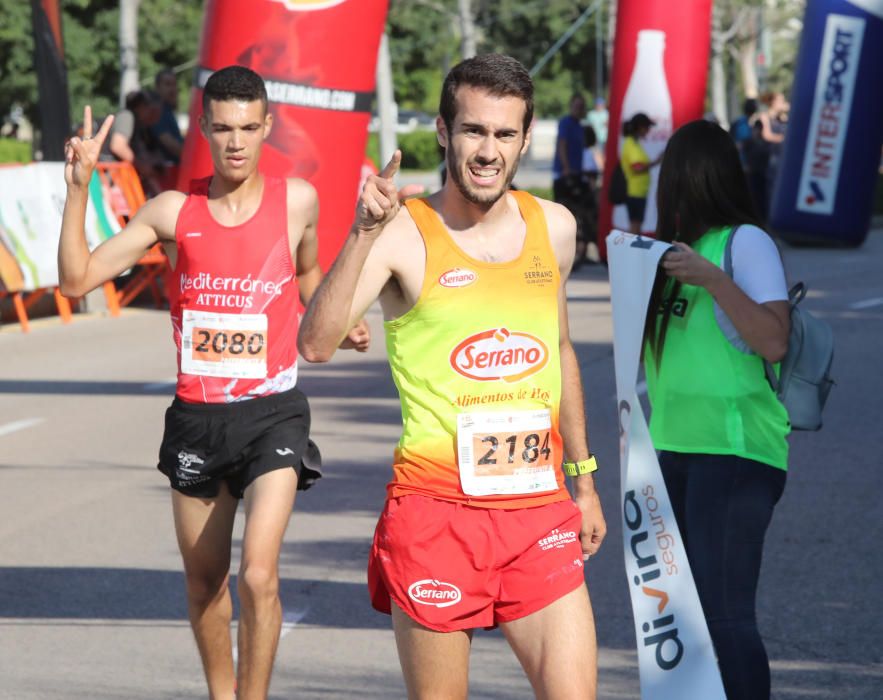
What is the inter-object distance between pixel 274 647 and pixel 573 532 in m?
1.29

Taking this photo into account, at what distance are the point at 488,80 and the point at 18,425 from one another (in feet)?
24.4

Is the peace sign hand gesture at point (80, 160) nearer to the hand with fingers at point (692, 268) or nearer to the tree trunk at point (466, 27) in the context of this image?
the hand with fingers at point (692, 268)

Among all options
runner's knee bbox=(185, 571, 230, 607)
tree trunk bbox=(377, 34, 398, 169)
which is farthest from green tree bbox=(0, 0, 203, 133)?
runner's knee bbox=(185, 571, 230, 607)

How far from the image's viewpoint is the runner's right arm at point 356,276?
3.67 meters

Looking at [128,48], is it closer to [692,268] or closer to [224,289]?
[224,289]

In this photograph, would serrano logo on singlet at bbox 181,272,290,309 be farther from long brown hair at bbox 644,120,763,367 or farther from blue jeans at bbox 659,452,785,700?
blue jeans at bbox 659,452,785,700

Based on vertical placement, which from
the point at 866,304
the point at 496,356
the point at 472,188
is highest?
the point at 472,188

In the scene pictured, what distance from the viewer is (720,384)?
4652 millimetres

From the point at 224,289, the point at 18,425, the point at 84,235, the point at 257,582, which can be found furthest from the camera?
the point at 18,425

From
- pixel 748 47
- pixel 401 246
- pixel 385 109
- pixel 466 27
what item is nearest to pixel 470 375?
pixel 401 246

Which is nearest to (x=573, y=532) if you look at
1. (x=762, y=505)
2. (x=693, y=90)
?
(x=762, y=505)

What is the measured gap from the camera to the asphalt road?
5.74m

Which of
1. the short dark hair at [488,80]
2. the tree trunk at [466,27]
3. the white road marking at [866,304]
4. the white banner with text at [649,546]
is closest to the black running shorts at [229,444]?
the white banner with text at [649,546]

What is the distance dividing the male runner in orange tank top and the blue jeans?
68cm
